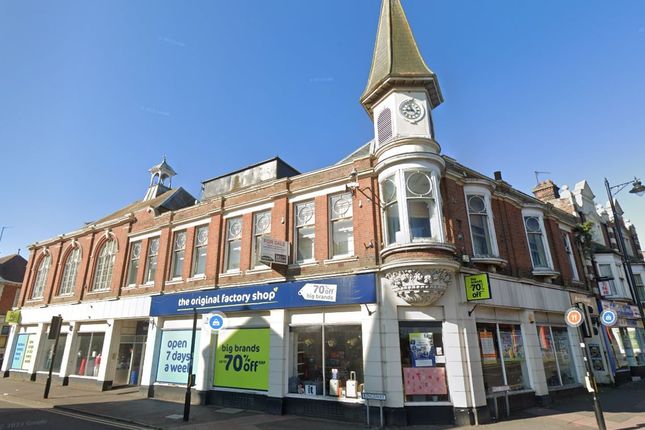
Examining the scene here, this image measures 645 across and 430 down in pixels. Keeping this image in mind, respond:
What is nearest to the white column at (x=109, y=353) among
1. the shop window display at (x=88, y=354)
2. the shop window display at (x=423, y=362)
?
the shop window display at (x=88, y=354)

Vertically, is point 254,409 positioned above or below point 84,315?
below

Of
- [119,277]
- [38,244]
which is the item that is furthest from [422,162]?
[38,244]

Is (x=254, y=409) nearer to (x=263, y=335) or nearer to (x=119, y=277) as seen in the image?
(x=263, y=335)

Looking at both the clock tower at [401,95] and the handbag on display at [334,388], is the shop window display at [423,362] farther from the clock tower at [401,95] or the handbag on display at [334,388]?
the clock tower at [401,95]

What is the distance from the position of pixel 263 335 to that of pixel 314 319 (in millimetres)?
2516

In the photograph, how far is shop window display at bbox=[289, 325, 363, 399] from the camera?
39.1 feet

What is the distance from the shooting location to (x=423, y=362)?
36.9 feet

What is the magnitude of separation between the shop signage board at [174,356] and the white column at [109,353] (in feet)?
14.1

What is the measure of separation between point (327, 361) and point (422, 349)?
132 inches

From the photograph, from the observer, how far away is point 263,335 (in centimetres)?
1415

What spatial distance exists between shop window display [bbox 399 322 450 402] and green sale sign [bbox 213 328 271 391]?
5409 millimetres

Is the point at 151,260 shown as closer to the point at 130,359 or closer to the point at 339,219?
the point at 130,359

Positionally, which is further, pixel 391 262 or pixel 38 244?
pixel 38 244

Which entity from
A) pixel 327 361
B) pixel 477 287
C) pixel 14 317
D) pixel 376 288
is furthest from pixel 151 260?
pixel 477 287
